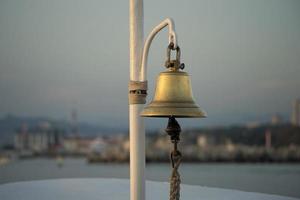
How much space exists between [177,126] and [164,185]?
4.24 meters

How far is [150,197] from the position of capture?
733 centimetres

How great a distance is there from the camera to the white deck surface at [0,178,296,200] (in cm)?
757

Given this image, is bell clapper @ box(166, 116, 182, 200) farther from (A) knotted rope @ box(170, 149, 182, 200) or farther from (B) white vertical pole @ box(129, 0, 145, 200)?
(B) white vertical pole @ box(129, 0, 145, 200)

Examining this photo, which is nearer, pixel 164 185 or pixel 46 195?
pixel 46 195

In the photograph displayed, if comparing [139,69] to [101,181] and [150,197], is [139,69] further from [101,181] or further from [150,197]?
[101,181]

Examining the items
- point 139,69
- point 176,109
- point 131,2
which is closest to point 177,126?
point 176,109

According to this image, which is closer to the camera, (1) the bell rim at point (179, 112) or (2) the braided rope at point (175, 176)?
(1) the bell rim at point (179, 112)

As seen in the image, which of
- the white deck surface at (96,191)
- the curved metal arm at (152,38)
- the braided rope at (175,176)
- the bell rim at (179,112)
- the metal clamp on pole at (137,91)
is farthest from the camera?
the white deck surface at (96,191)

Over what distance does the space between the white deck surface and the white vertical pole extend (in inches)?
102

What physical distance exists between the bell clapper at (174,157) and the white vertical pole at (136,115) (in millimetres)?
508

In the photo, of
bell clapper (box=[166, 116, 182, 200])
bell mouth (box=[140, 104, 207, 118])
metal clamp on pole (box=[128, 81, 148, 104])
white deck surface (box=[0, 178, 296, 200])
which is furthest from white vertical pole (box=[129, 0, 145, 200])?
white deck surface (box=[0, 178, 296, 200])

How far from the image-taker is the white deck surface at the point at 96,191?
7570 mm

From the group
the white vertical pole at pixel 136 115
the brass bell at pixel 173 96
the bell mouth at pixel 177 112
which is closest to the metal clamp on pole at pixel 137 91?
the white vertical pole at pixel 136 115

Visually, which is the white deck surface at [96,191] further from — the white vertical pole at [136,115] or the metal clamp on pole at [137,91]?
the metal clamp on pole at [137,91]
